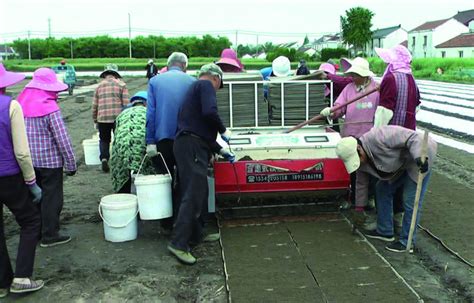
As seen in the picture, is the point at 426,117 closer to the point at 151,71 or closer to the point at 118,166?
the point at 118,166

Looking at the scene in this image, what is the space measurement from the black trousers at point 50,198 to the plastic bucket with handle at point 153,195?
0.80 meters

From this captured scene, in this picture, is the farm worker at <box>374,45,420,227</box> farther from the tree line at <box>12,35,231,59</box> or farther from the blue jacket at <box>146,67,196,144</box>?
the tree line at <box>12,35,231,59</box>

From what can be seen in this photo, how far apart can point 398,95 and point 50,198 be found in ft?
12.6

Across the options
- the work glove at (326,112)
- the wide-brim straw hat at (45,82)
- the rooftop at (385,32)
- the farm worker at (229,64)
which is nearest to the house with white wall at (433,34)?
the rooftop at (385,32)

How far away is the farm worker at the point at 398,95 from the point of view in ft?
18.0

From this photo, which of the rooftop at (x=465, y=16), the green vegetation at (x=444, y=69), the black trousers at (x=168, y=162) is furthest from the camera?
the rooftop at (x=465, y=16)

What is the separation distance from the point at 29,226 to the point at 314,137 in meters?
3.57

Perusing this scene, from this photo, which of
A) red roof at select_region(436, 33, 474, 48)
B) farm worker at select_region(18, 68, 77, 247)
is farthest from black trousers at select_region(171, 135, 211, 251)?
red roof at select_region(436, 33, 474, 48)

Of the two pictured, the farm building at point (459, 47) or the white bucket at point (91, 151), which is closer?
the white bucket at point (91, 151)

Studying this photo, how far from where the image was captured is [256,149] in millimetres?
6086

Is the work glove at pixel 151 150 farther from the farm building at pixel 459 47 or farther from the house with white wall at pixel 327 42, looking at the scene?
the house with white wall at pixel 327 42

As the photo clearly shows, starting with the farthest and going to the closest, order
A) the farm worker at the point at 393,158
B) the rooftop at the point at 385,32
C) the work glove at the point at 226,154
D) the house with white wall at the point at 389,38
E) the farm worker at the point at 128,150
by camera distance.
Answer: the rooftop at the point at 385,32
the house with white wall at the point at 389,38
the farm worker at the point at 128,150
the work glove at the point at 226,154
the farm worker at the point at 393,158

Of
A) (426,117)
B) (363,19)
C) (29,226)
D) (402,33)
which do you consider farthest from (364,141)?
(402,33)

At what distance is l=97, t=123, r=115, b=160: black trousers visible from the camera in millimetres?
8039
